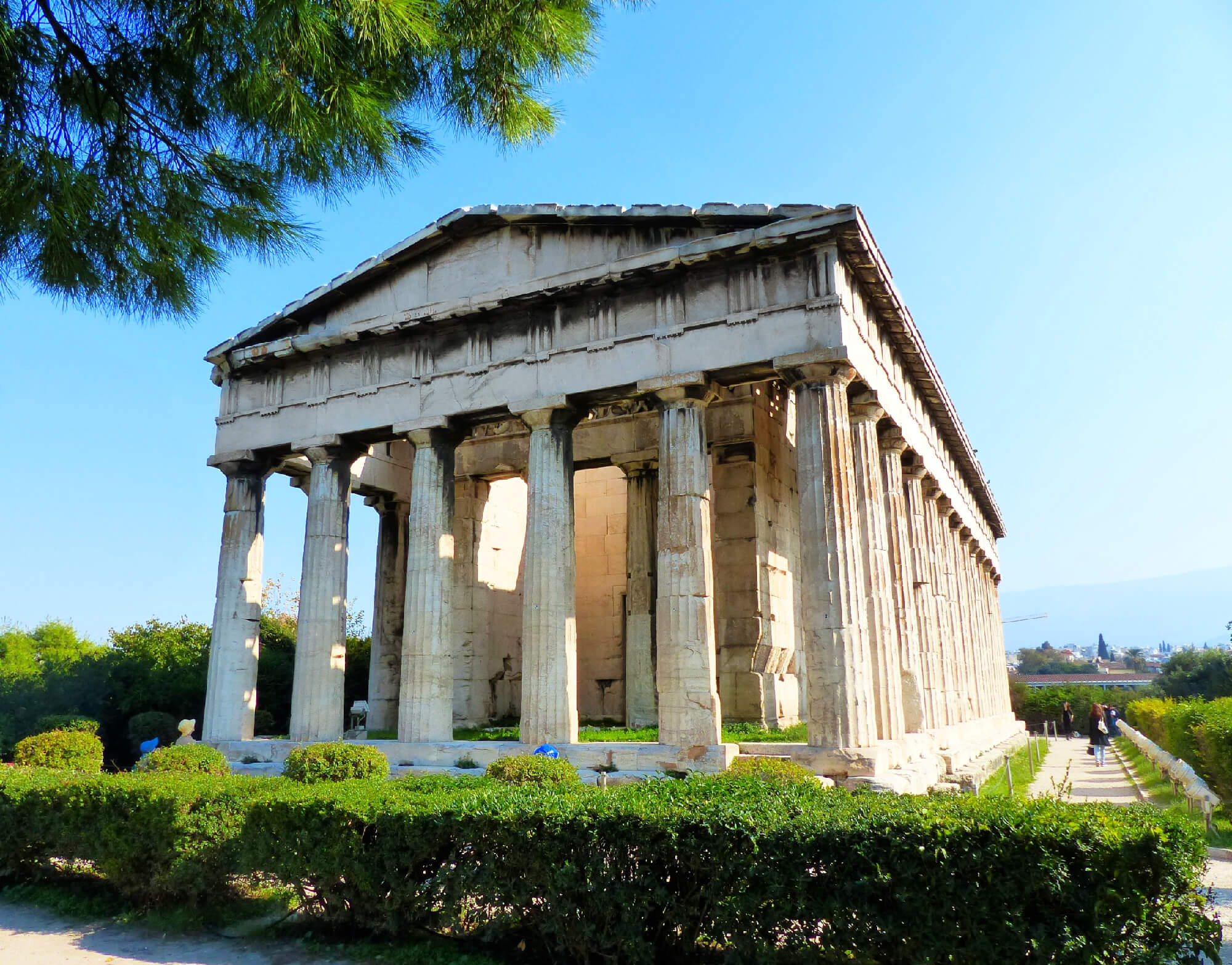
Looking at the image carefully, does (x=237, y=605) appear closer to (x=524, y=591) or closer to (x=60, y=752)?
(x=60, y=752)

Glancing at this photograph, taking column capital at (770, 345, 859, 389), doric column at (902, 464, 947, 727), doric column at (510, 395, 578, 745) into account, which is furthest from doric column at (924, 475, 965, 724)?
doric column at (510, 395, 578, 745)

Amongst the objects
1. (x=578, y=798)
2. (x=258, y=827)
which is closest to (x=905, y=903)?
(x=578, y=798)

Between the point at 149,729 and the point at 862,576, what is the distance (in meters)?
19.1

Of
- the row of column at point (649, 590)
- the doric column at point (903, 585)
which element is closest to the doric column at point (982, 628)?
the row of column at point (649, 590)

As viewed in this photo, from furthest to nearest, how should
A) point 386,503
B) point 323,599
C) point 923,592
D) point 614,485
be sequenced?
point 614,485, point 386,503, point 923,592, point 323,599

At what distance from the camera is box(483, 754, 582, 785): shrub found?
1127 cm

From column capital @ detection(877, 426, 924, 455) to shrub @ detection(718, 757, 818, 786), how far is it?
8.07 metres

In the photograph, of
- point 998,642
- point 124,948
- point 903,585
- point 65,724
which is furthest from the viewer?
point 998,642

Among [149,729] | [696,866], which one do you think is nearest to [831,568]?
[696,866]

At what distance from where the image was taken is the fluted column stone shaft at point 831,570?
1342 centimetres

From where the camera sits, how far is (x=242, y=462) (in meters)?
19.8

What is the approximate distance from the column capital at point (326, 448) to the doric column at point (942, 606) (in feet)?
44.3

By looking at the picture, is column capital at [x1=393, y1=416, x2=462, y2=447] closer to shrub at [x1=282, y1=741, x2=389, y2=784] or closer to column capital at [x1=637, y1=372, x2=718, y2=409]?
column capital at [x1=637, y1=372, x2=718, y2=409]

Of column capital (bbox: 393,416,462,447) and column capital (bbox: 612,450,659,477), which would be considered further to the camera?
column capital (bbox: 612,450,659,477)
